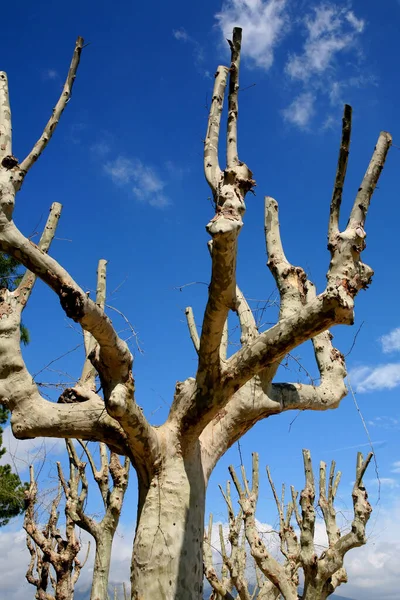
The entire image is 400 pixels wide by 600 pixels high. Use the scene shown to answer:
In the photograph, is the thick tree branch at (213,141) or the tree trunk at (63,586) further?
the tree trunk at (63,586)

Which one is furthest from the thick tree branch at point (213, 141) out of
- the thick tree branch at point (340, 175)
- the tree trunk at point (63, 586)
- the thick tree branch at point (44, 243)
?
the tree trunk at point (63, 586)

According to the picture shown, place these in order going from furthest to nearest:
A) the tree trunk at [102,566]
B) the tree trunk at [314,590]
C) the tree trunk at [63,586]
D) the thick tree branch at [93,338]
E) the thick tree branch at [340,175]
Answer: the tree trunk at [63,586] < the tree trunk at [314,590] < the tree trunk at [102,566] < the thick tree branch at [93,338] < the thick tree branch at [340,175]

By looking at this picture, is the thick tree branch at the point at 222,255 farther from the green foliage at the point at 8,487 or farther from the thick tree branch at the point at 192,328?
the green foliage at the point at 8,487

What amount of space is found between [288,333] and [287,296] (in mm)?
1388

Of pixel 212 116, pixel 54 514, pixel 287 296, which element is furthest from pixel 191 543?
pixel 54 514

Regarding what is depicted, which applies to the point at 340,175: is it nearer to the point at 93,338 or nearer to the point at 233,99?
the point at 233,99

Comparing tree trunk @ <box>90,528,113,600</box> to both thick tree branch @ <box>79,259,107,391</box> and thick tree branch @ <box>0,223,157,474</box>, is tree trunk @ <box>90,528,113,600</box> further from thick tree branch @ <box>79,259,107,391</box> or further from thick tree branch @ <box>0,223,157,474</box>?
thick tree branch @ <box>0,223,157,474</box>

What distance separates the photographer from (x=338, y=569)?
28.7 feet

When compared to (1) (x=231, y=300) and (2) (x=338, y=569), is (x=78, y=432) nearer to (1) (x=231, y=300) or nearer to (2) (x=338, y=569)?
(1) (x=231, y=300)

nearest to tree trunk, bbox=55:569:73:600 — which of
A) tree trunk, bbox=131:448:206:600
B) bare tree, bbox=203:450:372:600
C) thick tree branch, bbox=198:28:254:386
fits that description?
bare tree, bbox=203:450:372:600

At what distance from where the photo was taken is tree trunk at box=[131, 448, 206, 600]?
398 centimetres

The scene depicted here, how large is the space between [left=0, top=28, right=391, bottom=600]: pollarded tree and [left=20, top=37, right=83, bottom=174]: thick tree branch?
2 cm

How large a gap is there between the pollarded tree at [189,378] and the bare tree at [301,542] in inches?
184

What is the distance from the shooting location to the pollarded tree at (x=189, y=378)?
13.1 ft
